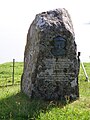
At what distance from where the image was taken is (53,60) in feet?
44.1

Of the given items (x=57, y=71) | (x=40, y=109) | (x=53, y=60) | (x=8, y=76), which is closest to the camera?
(x=40, y=109)

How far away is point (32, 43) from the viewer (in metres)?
14.1

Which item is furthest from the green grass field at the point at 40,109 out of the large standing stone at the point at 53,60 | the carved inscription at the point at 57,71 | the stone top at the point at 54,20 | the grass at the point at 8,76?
the grass at the point at 8,76

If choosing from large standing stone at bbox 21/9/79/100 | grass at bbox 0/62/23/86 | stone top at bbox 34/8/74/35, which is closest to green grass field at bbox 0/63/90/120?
large standing stone at bbox 21/9/79/100

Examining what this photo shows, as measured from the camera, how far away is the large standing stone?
13.3m

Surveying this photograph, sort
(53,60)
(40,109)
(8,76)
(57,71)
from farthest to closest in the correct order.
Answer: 1. (8,76)
2. (57,71)
3. (53,60)
4. (40,109)

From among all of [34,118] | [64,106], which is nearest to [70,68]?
[64,106]

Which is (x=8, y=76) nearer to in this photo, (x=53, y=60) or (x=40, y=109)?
(x=53, y=60)

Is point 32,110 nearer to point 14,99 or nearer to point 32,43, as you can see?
point 14,99

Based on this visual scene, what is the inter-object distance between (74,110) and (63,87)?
1.48m

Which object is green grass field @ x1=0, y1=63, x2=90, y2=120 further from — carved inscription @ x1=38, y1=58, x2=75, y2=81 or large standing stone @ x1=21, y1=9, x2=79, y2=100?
carved inscription @ x1=38, y1=58, x2=75, y2=81

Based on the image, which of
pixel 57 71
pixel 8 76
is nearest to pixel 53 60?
pixel 57 71

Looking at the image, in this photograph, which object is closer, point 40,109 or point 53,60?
point 40,109

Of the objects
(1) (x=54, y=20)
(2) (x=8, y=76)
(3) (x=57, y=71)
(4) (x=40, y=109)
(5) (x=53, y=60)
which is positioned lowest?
(4) (x=40, y=109)
